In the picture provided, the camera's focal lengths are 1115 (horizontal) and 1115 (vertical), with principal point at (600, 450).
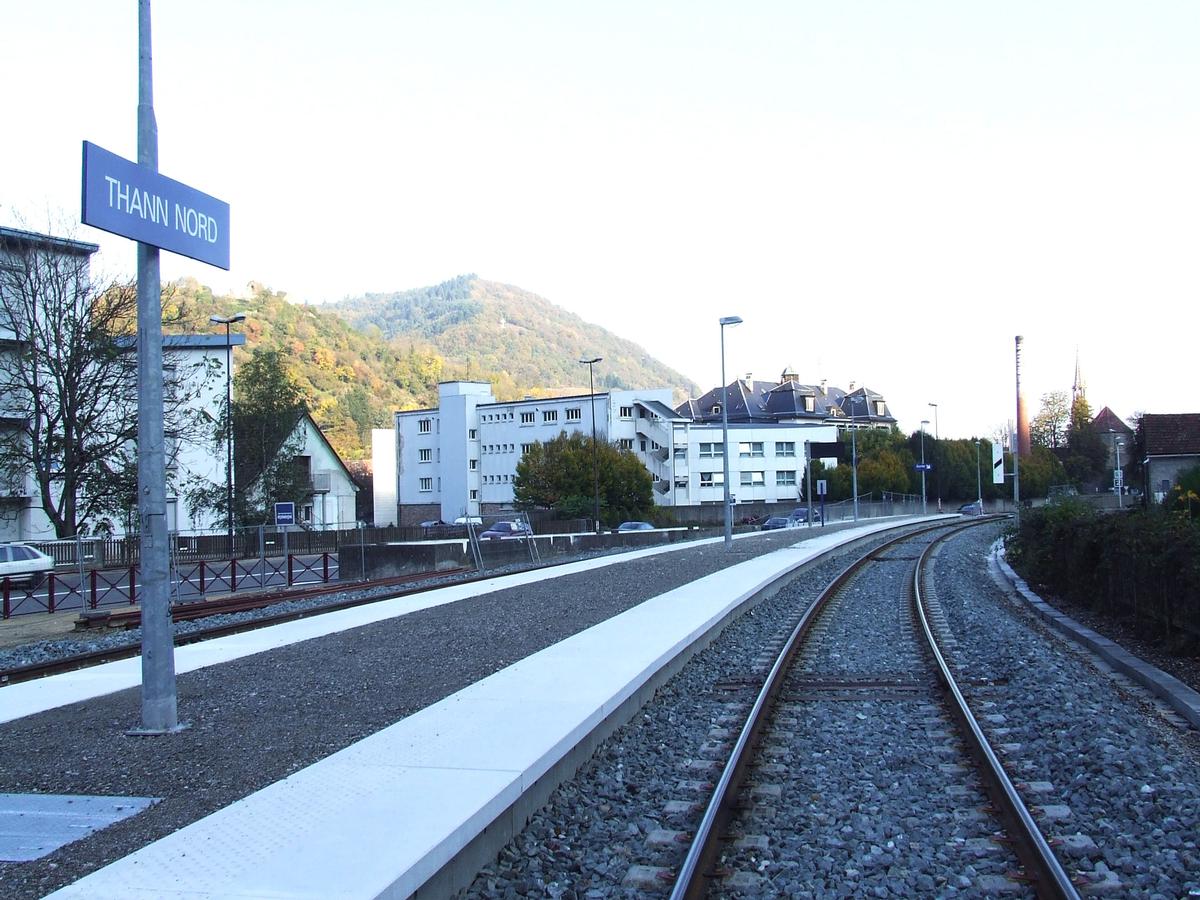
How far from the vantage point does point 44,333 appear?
1447 inches

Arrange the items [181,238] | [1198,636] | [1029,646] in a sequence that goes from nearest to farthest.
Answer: [181,238]
[1198,636]
[1029,646]

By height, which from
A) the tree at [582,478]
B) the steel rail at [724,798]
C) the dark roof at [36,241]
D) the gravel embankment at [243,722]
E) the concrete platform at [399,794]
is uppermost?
the dark roof at [36,241]

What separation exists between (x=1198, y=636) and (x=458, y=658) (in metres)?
8.10

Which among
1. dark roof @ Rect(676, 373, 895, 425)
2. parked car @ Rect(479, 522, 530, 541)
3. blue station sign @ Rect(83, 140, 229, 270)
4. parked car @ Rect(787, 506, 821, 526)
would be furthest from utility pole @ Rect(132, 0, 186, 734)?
dark roof @ Rect(676, 373, 895, 425)

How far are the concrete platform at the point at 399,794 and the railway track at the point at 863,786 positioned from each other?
3.61ft

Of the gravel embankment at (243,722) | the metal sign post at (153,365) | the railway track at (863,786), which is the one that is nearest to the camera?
the railway track at (863,786)

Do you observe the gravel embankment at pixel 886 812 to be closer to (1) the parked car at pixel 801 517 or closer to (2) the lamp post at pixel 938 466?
(1) the parked car at pixel 801 517

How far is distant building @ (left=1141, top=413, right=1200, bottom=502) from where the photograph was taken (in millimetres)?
37250

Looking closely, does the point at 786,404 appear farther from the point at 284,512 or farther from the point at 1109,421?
the point at 284,512

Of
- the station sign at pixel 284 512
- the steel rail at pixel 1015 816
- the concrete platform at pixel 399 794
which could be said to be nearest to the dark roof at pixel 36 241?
the station sign at pixel 284 512

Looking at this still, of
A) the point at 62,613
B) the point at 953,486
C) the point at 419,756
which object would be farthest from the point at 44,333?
the point at 953,486

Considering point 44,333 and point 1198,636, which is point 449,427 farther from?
point 1198,636

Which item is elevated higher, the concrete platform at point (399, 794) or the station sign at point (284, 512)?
the station sign at point (284, 512)

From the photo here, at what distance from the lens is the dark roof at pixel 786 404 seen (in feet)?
393
